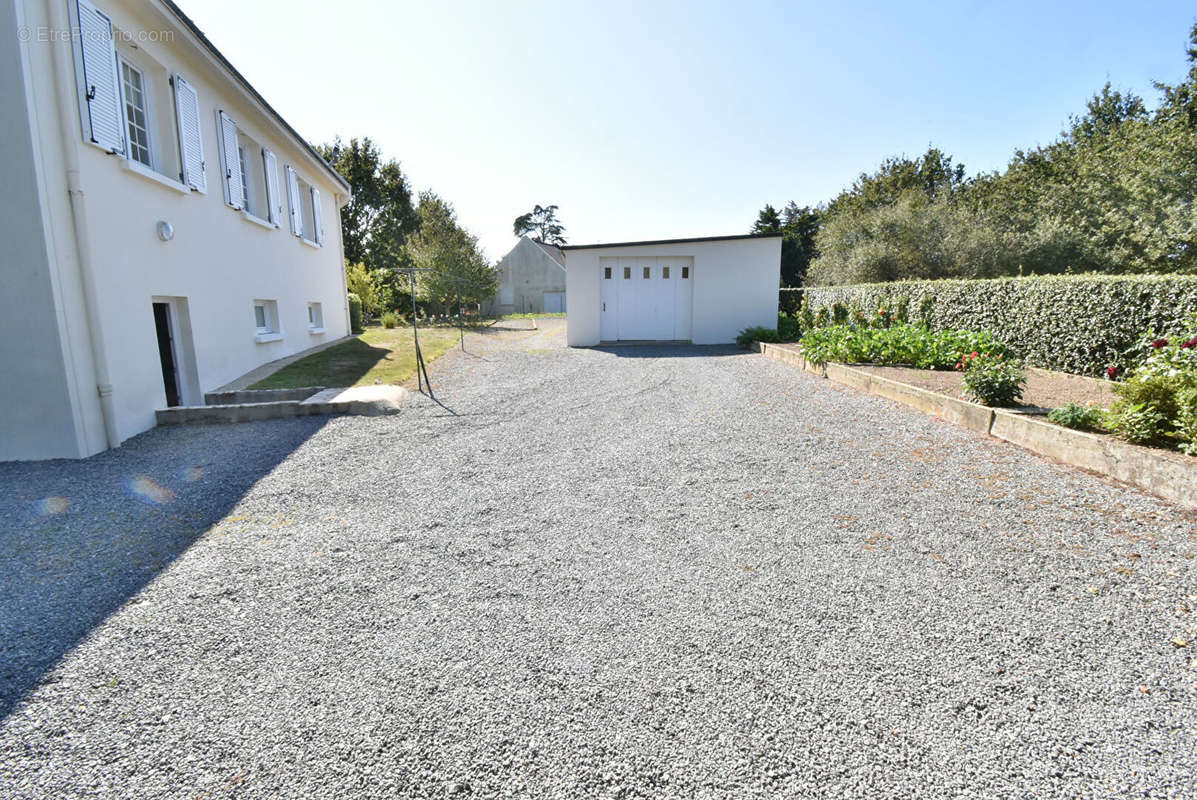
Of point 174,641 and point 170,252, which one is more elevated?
point 170,252

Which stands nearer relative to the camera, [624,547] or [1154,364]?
[624,547]

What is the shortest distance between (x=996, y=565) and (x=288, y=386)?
8.76 meters

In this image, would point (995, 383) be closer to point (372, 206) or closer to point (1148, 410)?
point (1148, 410)

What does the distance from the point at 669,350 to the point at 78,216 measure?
11384mm

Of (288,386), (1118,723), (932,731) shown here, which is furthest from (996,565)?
(288,386)

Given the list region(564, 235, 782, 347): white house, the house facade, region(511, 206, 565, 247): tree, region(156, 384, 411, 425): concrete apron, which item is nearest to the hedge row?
region(564, 235, 782, 347): white house

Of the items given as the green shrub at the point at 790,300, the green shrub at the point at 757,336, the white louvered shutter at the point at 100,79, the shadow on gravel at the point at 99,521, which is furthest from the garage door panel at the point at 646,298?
the white louvered shutter at the point at 100,79

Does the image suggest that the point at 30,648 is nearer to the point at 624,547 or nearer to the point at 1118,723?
the point at 624,547

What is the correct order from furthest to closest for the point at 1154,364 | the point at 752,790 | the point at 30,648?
the point at 1154,364 → the point at 30,648 → the point at 752,790

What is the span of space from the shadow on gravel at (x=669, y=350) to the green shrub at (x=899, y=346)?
3.04m

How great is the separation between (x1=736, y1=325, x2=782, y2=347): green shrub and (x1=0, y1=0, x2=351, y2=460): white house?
1124cm

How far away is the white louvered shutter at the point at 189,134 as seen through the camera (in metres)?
7.12

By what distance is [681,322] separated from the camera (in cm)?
1552

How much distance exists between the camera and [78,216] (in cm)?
510
